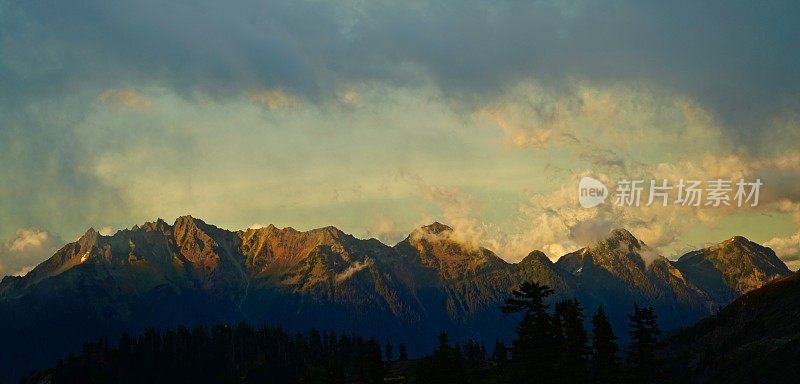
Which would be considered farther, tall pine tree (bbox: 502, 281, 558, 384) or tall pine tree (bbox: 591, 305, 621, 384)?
tall pine tree (bbox: 591, 305, 621, 384)

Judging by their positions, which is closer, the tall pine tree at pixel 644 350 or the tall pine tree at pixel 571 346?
the tall pine tree at pixel 571 346

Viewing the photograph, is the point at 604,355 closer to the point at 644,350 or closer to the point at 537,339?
the point at 644,350

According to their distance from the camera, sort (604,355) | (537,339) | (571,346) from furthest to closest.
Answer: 1. (604,355)
2. (571,346)
3. (537,339)

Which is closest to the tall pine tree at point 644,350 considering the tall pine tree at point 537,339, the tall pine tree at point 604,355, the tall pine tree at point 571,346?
the tall pine tree at point 604,355

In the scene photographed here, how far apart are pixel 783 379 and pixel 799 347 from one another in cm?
1438

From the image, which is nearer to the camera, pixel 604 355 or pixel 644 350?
pixel 644 350

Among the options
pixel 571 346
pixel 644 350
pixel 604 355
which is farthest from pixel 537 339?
pixel 644 350

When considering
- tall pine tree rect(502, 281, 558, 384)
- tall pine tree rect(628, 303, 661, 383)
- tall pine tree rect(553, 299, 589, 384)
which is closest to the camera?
tall pine tree rect(502, 281, 558, 384)

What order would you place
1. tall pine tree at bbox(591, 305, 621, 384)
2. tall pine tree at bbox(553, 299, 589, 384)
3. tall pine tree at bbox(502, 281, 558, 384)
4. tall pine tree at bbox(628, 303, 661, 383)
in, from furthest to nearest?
1. tall pine tree at bbox(628, 303, 661, 383)
2. tall pine tree at bbox(591, 305, 621, 384)
3. tall pine tree at bbox(553, 299, 589, 384)
4. tall pine tree at bbox(502, 281, 558, 384)

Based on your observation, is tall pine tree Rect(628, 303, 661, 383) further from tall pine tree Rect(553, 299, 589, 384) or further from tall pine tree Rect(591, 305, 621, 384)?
tall pine tree Rect(553, 299, 589, 384)

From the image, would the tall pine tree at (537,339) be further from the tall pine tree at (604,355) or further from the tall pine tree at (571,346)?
the tall pine tree at (604,355)

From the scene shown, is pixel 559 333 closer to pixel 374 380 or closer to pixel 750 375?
pixel 374 380

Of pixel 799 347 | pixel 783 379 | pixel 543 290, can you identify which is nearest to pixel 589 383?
pixel 543 290

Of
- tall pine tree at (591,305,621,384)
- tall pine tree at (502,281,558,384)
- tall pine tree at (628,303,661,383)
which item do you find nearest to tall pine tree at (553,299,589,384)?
tall pine tree at (502,281,558,384)
